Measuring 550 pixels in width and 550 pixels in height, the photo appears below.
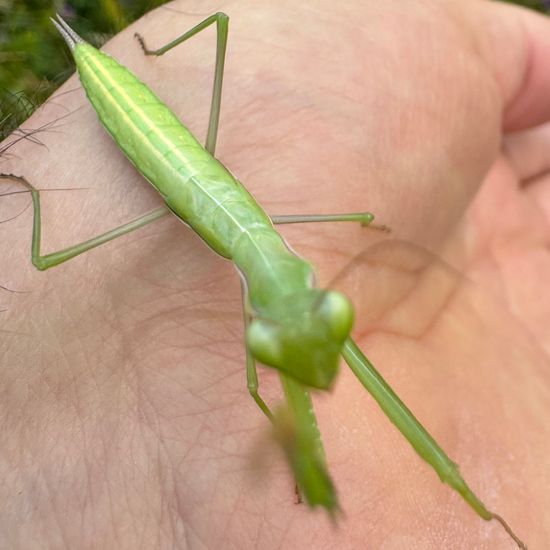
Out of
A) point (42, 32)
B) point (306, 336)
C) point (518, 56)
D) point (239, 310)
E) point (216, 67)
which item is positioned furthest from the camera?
point (42, 32)

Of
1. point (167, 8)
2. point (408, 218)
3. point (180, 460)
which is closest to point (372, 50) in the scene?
point (408, 218)

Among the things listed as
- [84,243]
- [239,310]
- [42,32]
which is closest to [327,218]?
[239,310]

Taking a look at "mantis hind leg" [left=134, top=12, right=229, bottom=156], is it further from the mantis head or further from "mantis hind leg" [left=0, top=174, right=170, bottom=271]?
the mantis head

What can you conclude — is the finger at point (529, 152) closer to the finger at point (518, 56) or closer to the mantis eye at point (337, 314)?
the finger at point (518, 56)

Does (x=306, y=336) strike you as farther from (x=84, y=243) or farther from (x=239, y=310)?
(x=84, y=243)

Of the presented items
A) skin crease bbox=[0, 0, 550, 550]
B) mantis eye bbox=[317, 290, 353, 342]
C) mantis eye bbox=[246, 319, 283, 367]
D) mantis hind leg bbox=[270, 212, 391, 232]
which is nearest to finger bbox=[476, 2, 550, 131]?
skin crease bbox=[0, 0, 550, 550]

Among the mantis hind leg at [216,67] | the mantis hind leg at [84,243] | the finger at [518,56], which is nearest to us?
the mantis hind leg at [84,243]

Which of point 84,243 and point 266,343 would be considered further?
point 84,243

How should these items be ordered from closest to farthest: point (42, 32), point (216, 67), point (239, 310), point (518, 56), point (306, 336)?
point (306, 336) < point (239, 310) < point (216, 67) < point (518, 56) < point (42, 32)

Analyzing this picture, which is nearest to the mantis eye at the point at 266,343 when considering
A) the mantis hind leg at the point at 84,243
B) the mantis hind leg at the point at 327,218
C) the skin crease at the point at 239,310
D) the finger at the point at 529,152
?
the skin crease at the point at 239,310
